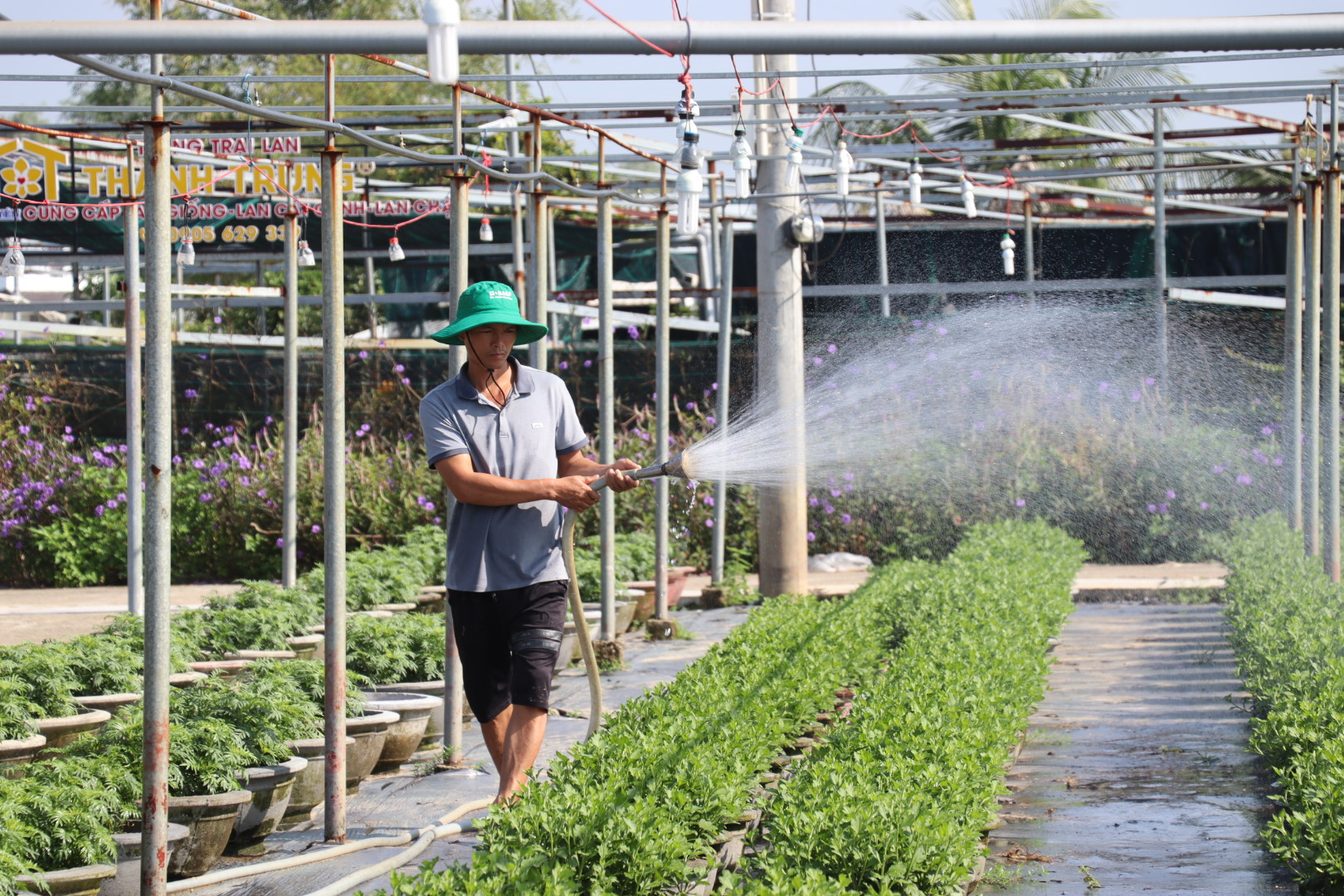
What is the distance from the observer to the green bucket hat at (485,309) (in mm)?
5012

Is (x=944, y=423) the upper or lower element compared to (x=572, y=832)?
upper

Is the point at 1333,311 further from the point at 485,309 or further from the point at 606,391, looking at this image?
the point at 485,309

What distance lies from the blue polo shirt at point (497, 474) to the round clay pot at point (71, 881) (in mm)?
1490

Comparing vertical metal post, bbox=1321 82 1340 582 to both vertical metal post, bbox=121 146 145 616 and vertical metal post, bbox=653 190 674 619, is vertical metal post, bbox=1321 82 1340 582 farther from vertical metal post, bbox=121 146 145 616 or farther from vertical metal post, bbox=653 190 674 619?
vertical metal post, bbox=121 146 145 616

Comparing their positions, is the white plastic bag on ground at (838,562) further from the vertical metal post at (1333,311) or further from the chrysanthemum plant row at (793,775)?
the chrysanthemum plant row at (793,775)

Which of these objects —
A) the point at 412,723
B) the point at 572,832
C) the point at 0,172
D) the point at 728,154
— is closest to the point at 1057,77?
the point at 728,154

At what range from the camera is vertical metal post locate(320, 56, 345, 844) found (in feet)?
16.3

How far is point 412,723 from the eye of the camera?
5961mm

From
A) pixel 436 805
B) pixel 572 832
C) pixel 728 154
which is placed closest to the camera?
pixel 572 832

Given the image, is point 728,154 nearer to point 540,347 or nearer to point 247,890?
point 540,347

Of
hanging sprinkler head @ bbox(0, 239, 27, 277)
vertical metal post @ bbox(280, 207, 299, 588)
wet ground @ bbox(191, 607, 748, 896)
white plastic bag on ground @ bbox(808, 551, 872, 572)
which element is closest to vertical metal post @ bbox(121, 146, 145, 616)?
A: vertical metal post @ bbox(280, 207, 299, 588)

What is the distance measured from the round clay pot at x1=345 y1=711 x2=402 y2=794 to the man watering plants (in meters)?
0.65

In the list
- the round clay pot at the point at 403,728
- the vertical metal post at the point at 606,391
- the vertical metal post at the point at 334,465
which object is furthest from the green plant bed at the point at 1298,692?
the vertical metal post at the point at 606,391

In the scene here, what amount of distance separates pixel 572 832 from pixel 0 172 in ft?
32.2
